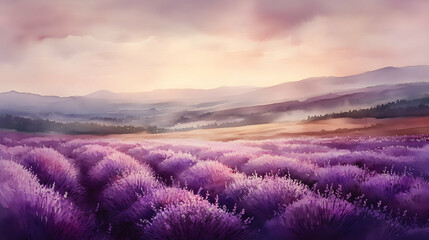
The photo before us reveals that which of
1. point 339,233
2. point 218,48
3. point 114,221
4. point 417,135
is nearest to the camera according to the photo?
point 339,233

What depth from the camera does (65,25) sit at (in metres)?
2.56

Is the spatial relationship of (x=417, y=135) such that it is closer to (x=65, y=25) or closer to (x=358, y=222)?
(x=358, y=222)

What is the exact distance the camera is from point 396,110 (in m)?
2.37

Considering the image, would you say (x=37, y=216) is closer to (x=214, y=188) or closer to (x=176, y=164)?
(x=214, y=188)

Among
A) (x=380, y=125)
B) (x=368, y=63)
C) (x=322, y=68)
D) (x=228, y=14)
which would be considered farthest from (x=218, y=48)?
(x=380, y=125)

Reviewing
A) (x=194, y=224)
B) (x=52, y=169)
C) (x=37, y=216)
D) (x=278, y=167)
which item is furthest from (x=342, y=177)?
(x=52, y=169)

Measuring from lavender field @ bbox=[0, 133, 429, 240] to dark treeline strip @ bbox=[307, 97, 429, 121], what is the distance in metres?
0.14

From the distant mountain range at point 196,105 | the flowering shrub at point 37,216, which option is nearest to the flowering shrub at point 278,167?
the distant mountain range at point 196,105

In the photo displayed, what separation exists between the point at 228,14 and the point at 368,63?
0.88 m

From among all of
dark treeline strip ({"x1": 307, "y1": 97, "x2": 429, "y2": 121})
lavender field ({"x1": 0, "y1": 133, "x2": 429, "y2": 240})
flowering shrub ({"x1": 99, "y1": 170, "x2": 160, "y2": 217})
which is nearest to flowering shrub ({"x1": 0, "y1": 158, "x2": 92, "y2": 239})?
lavender field ({"x1": 0, "y1": 133, "x2": 429, "y2": 240})

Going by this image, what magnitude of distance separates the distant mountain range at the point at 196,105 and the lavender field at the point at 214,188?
155 mm

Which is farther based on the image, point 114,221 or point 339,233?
point 114,221

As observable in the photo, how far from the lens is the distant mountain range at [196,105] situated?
2519 millimetres

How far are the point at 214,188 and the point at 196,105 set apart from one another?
65cm
